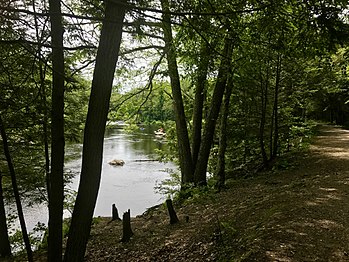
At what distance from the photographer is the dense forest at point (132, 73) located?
161 inches

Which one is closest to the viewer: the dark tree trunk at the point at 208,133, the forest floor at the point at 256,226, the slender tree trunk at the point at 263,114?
the forest floor at the point at 256,226

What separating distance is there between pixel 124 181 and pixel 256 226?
17.6m

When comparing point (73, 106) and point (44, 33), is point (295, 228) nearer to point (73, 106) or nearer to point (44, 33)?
point (44, 33)

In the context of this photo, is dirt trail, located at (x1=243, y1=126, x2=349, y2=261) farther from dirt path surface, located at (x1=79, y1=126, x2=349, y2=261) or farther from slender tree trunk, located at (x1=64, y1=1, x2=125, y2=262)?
slender tree trunk, located at (x1=64, y1=1, x2=125, y2=262)

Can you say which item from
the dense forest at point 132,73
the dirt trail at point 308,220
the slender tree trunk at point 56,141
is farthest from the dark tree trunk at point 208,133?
Result: the slender tree trunk at point 56,141

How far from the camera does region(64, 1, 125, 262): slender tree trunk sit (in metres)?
4.00

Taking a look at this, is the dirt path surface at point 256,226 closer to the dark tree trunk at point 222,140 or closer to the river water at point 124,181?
the dark tree trunk at point 222,140

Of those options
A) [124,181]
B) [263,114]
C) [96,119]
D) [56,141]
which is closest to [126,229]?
[56,141]

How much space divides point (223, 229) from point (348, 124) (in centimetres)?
2492

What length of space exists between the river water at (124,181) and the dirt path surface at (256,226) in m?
4.10

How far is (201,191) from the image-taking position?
923cm

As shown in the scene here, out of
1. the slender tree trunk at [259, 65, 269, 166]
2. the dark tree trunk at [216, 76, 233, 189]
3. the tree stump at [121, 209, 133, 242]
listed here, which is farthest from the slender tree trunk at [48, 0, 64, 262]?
the slender tree trunk at [259, 65, 269, 166]

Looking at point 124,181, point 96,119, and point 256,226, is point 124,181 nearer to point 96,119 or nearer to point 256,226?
point 256,226

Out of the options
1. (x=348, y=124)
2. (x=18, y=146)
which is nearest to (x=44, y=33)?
(x=18, y=146)
